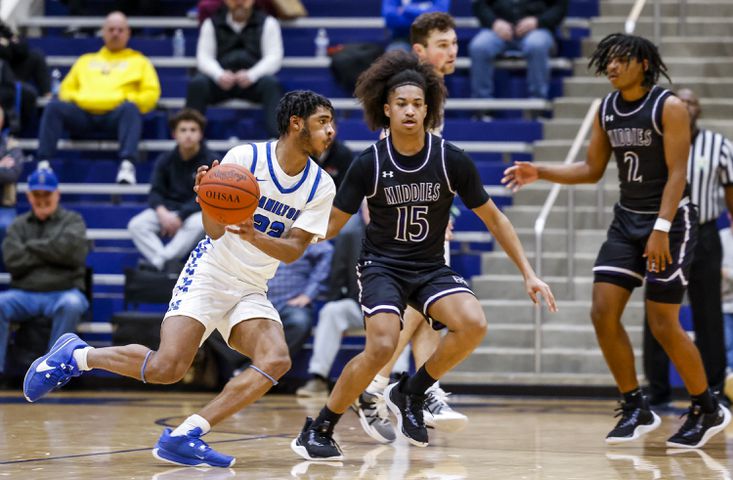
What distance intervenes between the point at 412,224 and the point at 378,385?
976 mm

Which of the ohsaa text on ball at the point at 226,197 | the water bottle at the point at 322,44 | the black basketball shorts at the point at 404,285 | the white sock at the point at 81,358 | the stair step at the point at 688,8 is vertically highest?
the stair step at the point at 688,8

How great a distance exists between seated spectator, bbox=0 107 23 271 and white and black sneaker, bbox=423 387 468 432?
17.9ft

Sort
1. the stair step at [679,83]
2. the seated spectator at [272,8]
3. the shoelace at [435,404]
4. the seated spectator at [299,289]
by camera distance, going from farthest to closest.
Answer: the seated spectator at [272,8] < the stair step at [679,83] < the seated spectator at [299,289] < the shoelace at [435,404]

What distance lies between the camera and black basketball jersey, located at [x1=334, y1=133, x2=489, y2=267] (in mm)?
5605

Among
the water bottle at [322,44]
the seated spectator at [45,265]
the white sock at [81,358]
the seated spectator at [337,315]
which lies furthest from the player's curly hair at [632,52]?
the water bottle at [322,44]

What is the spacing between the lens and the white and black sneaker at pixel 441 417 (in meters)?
6.09

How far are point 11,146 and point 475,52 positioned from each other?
409 centimetres

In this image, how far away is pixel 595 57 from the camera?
6.36 m

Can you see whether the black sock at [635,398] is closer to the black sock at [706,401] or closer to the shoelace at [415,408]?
the black sock at [706,401]

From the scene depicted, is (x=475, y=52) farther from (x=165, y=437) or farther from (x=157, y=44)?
(x=165, y=437)

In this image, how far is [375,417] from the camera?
6.09 m

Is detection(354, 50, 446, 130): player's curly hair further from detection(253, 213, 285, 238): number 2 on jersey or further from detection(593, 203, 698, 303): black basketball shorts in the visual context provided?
detection(593, 203, 698, 303): black basketball shorts

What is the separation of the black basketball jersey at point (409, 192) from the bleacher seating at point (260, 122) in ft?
15.0

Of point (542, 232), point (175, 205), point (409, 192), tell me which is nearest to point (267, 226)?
point (409, 192)
